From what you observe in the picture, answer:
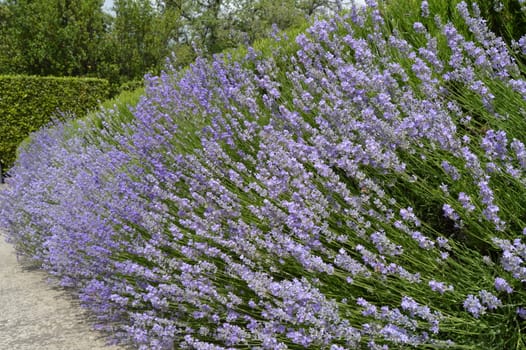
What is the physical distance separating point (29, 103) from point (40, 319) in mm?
12452

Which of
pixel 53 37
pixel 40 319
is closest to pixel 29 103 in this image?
pixel 53 37

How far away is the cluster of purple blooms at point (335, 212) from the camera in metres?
1.74

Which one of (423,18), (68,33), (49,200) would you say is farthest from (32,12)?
(423,18)

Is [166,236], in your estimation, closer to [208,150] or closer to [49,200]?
[208,150]

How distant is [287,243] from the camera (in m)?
1.98

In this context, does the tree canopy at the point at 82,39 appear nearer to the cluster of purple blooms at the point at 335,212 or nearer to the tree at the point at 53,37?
the tree at the point at 53,37

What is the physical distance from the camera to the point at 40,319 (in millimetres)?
3592

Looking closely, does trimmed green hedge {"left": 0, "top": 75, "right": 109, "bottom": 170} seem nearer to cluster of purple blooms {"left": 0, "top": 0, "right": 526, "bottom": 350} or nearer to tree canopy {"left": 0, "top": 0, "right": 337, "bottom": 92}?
tree canopy {"left": 0, "top": 0, "right": 337, "bottom": 92}

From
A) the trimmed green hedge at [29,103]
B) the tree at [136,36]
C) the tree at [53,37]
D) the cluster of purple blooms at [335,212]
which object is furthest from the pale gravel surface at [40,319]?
the tree at [136,36]

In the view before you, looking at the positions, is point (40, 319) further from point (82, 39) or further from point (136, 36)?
point (136, 36)

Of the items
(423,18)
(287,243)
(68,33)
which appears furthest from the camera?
(68,33)

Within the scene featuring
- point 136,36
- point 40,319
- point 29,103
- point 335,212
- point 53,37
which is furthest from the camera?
point 136,36

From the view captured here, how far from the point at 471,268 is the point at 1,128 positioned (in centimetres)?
1473

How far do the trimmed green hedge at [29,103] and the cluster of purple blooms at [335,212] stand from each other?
1179 centimetres
